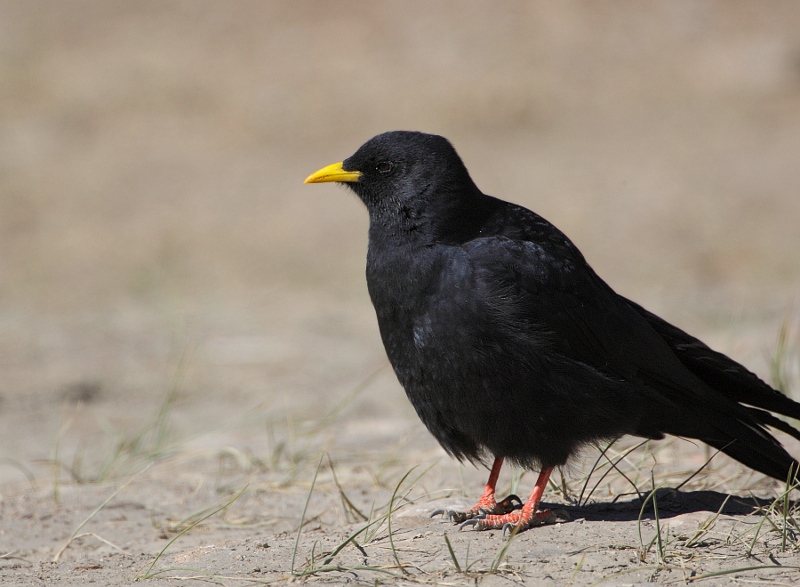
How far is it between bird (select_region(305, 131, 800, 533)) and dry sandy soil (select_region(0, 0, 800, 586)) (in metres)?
0.30

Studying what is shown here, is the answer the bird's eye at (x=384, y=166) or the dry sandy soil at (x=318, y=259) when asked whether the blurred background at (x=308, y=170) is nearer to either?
the dry sandy soil at (x=318, y=259)

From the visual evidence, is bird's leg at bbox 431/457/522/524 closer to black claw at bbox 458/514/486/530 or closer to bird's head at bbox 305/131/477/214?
black claw at bbox 458/514/486/530

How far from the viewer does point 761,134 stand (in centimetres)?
1639

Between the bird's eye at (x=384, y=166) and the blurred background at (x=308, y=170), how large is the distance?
8.84 feet

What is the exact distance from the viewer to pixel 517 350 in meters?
4.25

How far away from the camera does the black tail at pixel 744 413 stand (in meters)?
4.61

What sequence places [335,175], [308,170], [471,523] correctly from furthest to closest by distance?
1. [308,170]
2. [335,175]
3. [471,523]

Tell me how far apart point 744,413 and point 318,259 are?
9.11 meters

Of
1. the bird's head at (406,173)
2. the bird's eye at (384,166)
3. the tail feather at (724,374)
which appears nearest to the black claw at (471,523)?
the tail feather at (724,374)

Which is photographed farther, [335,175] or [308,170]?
[308,170]

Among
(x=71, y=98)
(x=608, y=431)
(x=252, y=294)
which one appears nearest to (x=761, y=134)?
(x=252, y=294)

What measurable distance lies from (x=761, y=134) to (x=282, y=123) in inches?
309

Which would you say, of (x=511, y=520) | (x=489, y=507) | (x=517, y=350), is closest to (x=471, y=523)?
(x=511, y=520)

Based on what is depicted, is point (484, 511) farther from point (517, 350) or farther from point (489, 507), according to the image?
point (517, 350)
